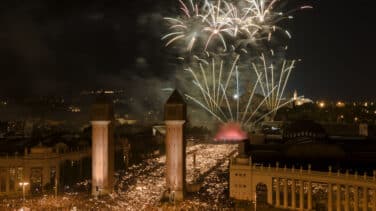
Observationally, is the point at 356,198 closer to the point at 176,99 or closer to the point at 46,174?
the point at 176,99

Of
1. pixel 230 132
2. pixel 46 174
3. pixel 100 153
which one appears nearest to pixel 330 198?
pixel 100 153

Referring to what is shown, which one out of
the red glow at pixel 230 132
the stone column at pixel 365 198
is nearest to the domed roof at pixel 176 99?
the stone column at pixel 365 198

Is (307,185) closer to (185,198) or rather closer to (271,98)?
(185,198)

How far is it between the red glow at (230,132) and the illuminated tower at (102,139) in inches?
1617

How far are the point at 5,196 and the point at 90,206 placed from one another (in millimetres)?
15978

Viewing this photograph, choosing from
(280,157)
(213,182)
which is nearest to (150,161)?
(213,182)

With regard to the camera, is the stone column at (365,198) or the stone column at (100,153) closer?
the stone column at (365,198)

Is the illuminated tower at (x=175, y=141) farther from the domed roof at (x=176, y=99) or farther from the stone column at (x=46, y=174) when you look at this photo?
the stone column at (x=46, y=174)

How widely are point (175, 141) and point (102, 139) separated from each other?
8977 mm

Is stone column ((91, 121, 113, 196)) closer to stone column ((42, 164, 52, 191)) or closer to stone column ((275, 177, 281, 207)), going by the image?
stone column ((42, 164, 52, 191))

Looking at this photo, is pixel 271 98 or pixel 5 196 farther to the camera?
pixel 271 98

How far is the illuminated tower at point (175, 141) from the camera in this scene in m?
45.6

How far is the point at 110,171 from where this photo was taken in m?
49.2

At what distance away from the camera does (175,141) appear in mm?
46500
